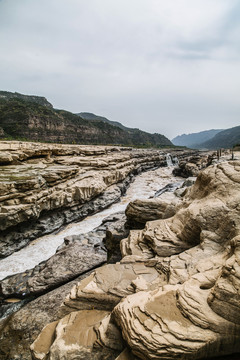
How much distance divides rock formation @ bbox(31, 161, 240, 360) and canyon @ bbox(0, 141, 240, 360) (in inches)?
0.7

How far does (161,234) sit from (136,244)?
1210 millimetres

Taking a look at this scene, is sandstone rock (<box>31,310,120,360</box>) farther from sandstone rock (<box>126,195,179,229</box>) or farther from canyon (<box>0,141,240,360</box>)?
sandstone rock (<box>126,195,179,229</box>)

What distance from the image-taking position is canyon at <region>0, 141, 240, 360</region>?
10.3 ft

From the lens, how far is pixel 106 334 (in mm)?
3836

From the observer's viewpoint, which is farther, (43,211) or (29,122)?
(29,122)

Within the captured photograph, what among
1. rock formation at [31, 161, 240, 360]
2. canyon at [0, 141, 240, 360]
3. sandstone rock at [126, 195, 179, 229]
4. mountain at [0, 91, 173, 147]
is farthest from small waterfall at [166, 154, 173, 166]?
rock formation at [31, 161, 240, 360]

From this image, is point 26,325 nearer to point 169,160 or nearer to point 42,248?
point 42,248

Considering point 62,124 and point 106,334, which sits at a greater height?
point 62,124

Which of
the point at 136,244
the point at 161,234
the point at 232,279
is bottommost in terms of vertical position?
the point at 136,244

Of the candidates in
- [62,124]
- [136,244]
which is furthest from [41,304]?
[62,124]

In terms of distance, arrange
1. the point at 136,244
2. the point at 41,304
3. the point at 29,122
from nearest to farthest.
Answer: the point at 41,304, the point at 136,244, the point at 29,122

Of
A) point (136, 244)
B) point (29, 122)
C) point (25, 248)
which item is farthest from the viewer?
point (29, 122)

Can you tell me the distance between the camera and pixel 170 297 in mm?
3777

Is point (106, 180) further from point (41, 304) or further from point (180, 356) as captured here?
point (180, 356)
